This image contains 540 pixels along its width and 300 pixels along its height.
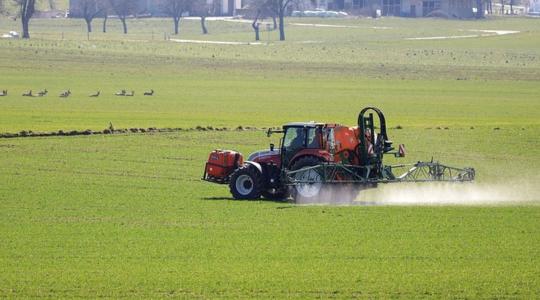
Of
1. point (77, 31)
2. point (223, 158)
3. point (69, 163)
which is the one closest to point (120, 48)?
point (77, 31)

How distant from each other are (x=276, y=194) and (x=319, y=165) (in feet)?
5.50

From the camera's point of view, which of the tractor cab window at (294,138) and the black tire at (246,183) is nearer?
the black tire at (246,183)

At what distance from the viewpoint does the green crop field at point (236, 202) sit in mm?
19516

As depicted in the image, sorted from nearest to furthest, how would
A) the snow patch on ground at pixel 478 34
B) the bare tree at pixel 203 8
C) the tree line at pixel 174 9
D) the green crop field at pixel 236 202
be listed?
the green crop field at pixel 236 202 < the snow patch on ground at pixel 478 34 < the tree line at pixel 174 9 < the bare tree at pixel 203 8

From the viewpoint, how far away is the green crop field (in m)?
19.5

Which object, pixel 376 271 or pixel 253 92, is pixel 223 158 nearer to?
pixel 376 271

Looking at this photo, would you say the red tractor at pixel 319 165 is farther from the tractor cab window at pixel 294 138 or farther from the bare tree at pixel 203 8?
the bare tree at pixel 203 8

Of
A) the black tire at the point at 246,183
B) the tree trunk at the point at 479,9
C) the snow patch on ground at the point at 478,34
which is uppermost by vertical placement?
the black tire at the point at 246,183

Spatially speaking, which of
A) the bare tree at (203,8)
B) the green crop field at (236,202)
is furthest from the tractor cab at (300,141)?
the bare tree at (203,8)

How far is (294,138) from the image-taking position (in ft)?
98.9

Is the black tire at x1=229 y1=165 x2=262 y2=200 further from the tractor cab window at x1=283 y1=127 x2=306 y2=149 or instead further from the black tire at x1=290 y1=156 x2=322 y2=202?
the tractor cab window at x1=283 y1=127 x2=306 y2=149

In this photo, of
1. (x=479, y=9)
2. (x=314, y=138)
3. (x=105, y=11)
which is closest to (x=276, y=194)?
(x=314, y=138)

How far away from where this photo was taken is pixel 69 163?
37.6 metres

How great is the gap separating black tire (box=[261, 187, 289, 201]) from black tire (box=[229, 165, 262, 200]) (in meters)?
0.48
